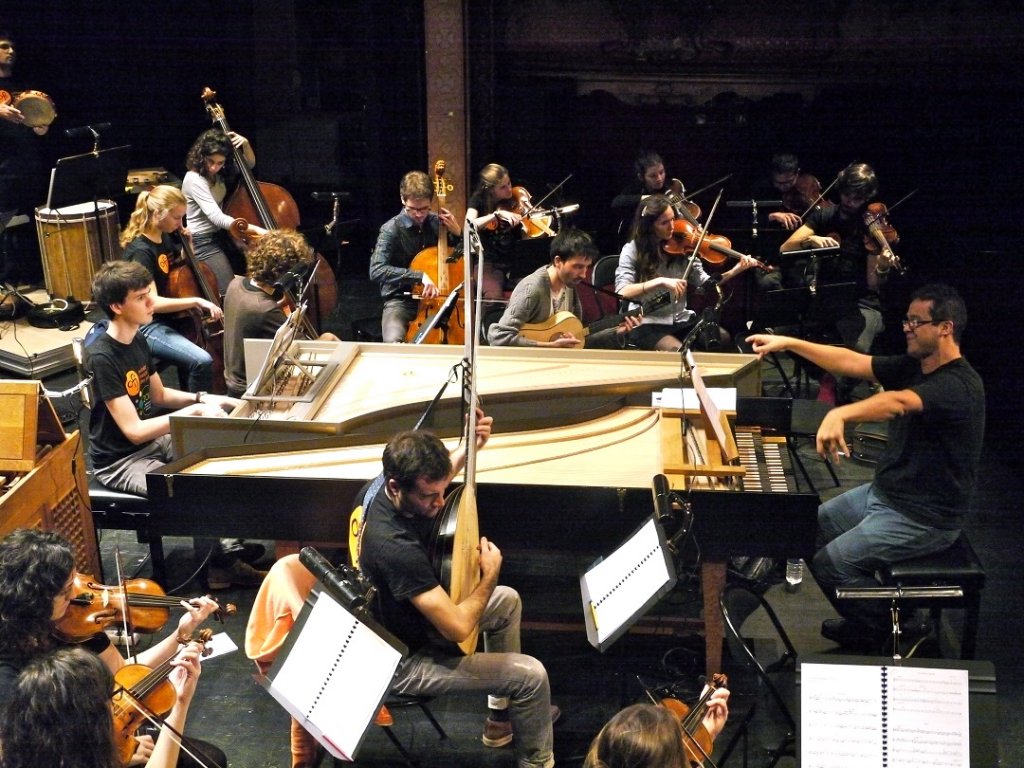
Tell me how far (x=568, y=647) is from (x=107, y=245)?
4.79 meters

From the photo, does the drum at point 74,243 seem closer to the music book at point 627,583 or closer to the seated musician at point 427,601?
the seated musician at point 427,601

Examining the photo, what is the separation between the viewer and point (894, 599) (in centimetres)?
348

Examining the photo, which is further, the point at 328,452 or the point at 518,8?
the point at 518,8

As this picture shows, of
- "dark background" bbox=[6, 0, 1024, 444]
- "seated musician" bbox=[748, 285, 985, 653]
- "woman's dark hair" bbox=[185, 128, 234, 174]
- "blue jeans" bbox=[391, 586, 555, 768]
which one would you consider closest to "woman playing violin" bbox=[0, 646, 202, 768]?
"blue jeans" bbox=[391, 586, 555, 768]

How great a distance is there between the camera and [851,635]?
448 cm

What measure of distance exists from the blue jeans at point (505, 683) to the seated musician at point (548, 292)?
2020 millimetres

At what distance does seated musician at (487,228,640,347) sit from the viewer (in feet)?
17.7

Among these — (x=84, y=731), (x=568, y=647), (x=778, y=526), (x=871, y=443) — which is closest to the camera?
(x=84, y=731)

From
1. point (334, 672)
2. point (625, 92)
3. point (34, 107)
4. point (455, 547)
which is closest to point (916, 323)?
point (455, 547)

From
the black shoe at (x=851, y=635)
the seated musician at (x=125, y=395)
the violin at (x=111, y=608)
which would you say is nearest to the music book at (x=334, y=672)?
the violin at (x=111, y=608)

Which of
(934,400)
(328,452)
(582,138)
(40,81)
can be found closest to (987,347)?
(582,138)

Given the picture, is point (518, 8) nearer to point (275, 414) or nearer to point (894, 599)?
point (275, 414)

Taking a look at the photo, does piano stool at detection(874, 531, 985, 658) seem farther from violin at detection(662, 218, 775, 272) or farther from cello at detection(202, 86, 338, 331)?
cello at detection(202, 86, 338, 331)

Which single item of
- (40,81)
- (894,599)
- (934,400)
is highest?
(40,81)
